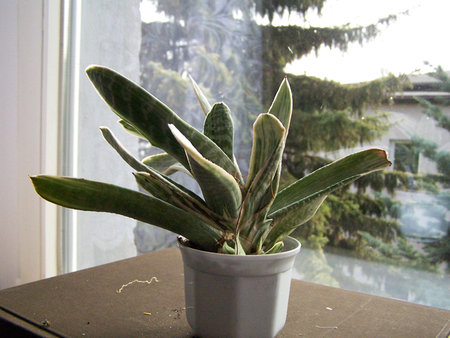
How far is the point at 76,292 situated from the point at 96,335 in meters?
0.17

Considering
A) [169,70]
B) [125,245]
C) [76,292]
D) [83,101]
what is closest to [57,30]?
[83,101]

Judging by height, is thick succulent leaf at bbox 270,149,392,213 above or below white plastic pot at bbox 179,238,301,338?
above

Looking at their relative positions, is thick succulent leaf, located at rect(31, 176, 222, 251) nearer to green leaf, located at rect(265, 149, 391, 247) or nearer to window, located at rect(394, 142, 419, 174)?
green leaf, located at rect(265, 149, 391, 247)

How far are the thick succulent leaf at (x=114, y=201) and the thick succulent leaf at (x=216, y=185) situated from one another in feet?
0.09

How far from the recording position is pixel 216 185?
40cm

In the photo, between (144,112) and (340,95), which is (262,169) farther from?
(340,95)

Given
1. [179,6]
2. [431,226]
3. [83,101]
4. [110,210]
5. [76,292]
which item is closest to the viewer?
[110,210]

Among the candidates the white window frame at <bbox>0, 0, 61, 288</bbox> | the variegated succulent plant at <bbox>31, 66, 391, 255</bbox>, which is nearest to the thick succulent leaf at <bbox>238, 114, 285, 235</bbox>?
the variegated succulent plant at <bbox>31, 66, 391, 255</bbox>

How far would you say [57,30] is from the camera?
1.29 meters

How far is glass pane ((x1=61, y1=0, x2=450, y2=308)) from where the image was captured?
89 centimetres

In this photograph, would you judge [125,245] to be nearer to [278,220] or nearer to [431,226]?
Result: [431,226]

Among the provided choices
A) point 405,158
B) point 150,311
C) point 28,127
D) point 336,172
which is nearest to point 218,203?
point 336,172

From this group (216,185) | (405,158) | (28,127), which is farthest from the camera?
(28,127)

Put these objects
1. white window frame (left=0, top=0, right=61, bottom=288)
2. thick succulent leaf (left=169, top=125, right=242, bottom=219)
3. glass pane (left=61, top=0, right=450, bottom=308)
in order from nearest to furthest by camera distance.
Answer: thick succulent leaf (left=169, top=125, right=242, bottom=219)
glass pane (left=61, top=0, right=450, bottom=308)
white window frame (left=0, top=0, right=61, bottom=288)
